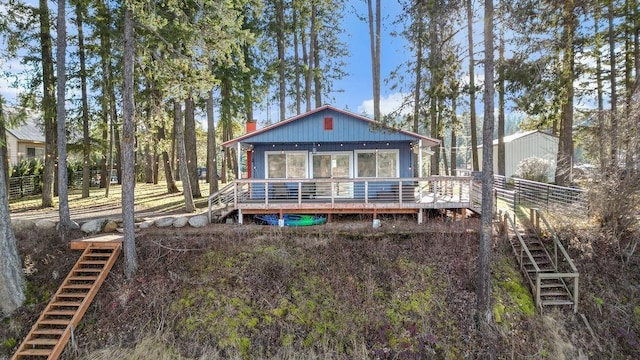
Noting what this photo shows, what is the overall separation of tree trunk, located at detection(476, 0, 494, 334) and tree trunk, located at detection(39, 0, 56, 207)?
50.0ft

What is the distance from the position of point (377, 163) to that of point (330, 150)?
6.06 feet

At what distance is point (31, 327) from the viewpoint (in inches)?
268

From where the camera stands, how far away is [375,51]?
16.6 m

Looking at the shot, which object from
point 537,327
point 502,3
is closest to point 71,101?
point 502,3

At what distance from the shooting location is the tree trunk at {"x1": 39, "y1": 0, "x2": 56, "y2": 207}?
42.0ft

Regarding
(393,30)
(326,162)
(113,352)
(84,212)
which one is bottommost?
(113,352)

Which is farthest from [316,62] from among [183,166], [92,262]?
[92,262]

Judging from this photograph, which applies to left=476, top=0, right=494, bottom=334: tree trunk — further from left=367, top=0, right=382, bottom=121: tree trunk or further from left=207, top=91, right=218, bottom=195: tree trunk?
left=207, top=91, right=218, bottom=195: tree trunk

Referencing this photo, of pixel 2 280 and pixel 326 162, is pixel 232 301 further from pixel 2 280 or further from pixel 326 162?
pixel 326 162

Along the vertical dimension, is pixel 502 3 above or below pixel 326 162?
above

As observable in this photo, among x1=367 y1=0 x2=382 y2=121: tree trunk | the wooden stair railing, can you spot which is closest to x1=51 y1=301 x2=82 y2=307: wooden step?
the wooden stair railing

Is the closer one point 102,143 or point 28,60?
point 28,60

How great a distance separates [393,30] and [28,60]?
1444 centimetres

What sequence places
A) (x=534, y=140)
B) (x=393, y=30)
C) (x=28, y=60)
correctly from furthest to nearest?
(x=534, y=140) → (x=28, y=60) → (x=393, y=30)
